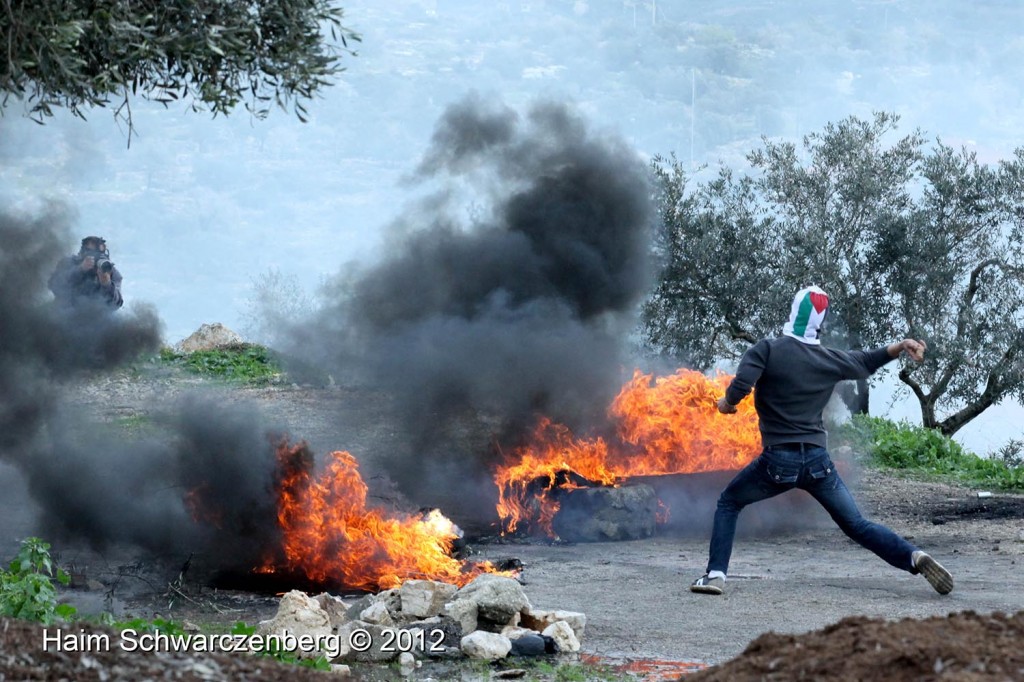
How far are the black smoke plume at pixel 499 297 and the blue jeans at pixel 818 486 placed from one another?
4.32 metres

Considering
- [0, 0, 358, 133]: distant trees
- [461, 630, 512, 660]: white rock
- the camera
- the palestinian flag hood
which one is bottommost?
[461, 630, 512, 660]: white rock

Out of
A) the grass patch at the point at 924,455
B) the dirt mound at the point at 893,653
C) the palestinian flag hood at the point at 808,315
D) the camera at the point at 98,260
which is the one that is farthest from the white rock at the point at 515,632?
the camera at the point at 98,260

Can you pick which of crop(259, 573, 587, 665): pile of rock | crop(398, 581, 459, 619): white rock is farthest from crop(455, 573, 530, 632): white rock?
crop(398, 581, 459, 619): white rock

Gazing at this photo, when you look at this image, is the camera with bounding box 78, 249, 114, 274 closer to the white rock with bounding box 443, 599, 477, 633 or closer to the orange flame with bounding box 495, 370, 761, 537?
the orange flame with bounding box 495, 370, 761, 537

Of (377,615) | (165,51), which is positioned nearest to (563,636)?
(377,615)

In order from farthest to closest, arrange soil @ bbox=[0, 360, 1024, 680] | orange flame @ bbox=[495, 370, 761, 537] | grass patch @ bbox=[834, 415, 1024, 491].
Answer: grass patch @ bbox=[834, 415, 1024, 491] < orange flame @ bbox=[495, 370, 761, 537] < soil @ bbox=[0, 360, 1024, 680]

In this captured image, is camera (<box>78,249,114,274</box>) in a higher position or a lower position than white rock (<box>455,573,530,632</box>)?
higher

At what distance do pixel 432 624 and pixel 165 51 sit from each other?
11.6ft

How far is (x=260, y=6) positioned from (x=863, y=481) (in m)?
9.88

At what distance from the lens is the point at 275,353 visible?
65.8 ft

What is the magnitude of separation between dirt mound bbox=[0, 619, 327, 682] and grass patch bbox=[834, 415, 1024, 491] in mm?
11627

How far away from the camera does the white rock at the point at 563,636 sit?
6.34 metres

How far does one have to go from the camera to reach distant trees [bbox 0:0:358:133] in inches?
229

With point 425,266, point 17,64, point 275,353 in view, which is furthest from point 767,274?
point 17,64
